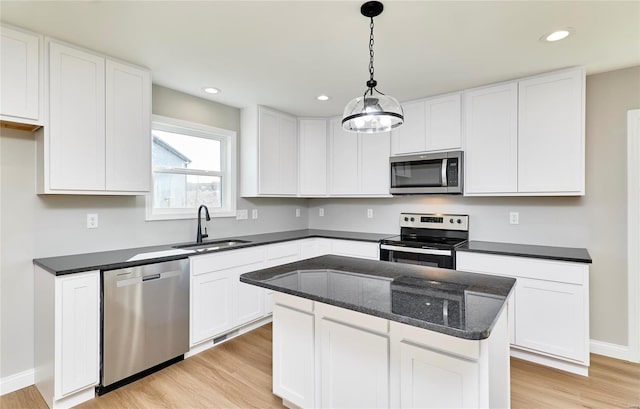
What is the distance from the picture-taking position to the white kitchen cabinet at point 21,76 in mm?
1919

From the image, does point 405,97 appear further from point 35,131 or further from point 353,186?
point 35,131

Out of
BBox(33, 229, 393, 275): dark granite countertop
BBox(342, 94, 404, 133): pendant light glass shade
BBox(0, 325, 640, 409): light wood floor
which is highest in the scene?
BBox(342, 94, 404, 133): pendant light glass shade

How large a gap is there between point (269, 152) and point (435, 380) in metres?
3.03

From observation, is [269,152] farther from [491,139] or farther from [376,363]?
[376,363]

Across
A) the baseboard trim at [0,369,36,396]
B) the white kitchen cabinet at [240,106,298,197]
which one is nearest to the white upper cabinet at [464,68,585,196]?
the white kitchen cabinet at [240,106,298,197]

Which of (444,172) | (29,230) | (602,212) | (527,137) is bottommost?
(29,230)

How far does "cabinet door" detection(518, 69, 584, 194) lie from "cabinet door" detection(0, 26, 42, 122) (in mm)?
3774

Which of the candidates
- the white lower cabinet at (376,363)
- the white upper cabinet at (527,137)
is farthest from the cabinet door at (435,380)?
the white upper cabinet at (527,137)

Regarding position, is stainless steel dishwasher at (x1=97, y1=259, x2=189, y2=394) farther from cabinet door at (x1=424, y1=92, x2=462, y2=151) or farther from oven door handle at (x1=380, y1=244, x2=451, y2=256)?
cabinet door at (x1=424, y1=92, x2=462, y2=151)

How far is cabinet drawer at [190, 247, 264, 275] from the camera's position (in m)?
2.69

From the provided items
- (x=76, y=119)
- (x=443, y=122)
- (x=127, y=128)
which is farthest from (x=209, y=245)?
(x=443, y=122)

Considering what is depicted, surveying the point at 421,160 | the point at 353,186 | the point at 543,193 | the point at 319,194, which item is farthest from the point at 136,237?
the point at 543,193

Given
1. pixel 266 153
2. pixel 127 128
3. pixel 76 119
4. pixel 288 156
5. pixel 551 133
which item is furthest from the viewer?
pixel 288 156

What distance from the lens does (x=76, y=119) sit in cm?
222
